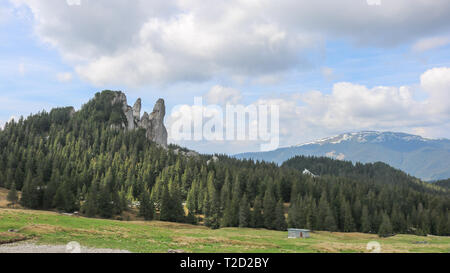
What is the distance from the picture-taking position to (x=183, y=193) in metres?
147

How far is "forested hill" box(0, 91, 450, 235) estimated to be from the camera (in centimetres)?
10400

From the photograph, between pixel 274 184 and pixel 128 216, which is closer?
pixel 128 216

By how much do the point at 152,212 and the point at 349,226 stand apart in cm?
7550

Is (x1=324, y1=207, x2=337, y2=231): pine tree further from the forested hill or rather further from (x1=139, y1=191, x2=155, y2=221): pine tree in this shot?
(x1=139, y1=191, x2=155, y2=221): pine tree

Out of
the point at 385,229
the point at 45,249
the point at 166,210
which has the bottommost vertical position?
the point at 385,229

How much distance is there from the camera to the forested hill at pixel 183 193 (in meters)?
104

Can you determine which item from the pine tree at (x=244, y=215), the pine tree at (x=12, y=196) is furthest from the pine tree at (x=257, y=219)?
the pine tree at (x=12, y=196)

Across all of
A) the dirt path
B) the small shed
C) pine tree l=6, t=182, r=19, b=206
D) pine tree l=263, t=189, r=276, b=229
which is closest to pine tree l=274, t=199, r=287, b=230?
pine tree l=263, t=189, r=276, b=229

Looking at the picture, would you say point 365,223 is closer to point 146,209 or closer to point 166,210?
point 166,210

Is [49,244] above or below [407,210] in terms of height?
above

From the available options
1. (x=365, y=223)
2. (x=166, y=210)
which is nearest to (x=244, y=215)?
(x=166, y=210)
